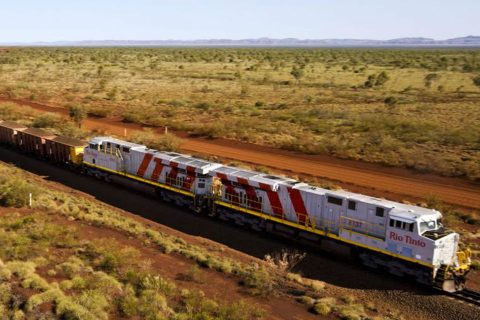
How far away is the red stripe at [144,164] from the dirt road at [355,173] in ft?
40.5

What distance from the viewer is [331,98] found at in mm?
75062

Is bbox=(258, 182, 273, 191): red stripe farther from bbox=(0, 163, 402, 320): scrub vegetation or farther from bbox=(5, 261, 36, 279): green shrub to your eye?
bbox=(5, 261, 36, 279): green shrub

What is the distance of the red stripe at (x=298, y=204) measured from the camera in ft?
84.4

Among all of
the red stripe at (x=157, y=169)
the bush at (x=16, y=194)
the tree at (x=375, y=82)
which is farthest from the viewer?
the tree at (x=375, y=82)

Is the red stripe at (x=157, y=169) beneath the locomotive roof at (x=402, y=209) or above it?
beneath

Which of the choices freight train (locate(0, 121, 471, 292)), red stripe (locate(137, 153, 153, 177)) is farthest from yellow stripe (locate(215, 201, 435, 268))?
red stripe (locate(137, 153, 153, 177))

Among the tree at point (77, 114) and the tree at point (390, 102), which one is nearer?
the tree at point (77, 114)

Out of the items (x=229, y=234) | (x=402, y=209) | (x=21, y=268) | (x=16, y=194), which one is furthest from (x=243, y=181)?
(x=16, y=194)

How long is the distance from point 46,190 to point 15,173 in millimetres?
6782

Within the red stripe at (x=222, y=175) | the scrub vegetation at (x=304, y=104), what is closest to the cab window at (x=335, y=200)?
the red stripe at (x=222, y=175)

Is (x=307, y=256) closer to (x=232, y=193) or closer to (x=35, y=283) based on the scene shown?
(x=232, y=193)

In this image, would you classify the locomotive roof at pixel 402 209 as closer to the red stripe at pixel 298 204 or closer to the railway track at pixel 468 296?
the red stripe at pixel 298 204

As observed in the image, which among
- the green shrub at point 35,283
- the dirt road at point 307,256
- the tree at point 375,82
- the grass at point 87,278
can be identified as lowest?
the dirt road at point 307,256

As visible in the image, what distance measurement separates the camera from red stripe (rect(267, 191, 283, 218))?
26.7 meters
